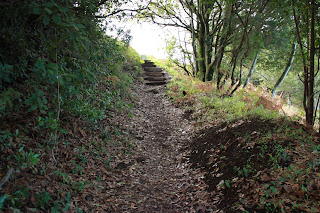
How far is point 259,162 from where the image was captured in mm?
3555

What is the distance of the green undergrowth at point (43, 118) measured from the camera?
2502mm

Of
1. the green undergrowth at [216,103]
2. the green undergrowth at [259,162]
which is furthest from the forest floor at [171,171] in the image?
the green undergrowth at [216,103]

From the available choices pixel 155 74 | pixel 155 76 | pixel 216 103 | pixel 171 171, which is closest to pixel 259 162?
pixel 171 171

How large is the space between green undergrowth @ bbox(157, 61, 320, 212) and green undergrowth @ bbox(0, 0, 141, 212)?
2364mm

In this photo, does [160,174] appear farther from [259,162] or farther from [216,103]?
[216,103]

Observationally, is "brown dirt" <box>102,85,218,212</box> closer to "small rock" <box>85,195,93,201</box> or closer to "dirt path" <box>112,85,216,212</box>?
"dirt path" <box>112,85,216,212</box>

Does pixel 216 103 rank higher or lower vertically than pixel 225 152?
higher

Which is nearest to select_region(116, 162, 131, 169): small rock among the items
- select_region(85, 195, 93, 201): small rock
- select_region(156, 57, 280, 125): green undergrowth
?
select_region(85, 195, 93, 201): small rock

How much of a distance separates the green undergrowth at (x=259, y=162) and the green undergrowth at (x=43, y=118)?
2.36m

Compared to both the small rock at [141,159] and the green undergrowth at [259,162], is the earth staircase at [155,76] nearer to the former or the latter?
the green undergrowth at [259,162]

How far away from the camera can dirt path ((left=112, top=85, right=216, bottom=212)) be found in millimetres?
3447

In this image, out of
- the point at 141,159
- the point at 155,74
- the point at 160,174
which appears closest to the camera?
the point at 160,174

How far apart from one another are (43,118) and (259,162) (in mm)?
4013

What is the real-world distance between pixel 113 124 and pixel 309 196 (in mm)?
4964
